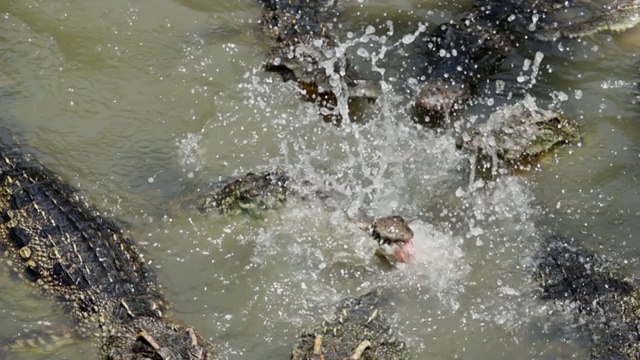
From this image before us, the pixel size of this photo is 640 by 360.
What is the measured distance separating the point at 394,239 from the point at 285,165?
148 centimetres

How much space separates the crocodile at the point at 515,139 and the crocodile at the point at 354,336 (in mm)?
1982

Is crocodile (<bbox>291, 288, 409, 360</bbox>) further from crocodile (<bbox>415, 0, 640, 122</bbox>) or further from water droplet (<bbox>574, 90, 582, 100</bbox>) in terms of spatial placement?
water droplet (<bbox>574, 90, 582, 100</bbox>)

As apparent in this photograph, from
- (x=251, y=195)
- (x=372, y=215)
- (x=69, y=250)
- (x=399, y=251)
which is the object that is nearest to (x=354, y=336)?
(x=399, y=251)

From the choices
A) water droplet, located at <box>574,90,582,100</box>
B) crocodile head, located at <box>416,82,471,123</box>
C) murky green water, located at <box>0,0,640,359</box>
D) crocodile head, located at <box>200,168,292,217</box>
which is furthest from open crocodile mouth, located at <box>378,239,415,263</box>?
water droplet, located at <box>574,90,582,100</box>

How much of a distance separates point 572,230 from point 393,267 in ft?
5.74

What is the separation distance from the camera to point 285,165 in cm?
778

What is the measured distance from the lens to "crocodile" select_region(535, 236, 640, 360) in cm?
641

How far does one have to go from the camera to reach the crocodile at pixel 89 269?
6410 millimetres

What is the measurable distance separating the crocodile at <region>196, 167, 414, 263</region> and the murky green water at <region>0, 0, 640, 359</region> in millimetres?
127

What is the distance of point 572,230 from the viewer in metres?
7.30

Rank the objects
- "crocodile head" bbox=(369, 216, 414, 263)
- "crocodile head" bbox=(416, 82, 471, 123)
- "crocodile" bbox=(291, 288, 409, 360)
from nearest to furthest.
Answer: "crocodile" bbox=(291, 288, 409, 360), "crocodile head" bbox=(369, 216, 414, 263), "crocodile head" bbox=(416, 82, 471, 123)

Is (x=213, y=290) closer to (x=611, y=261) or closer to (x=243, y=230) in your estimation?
(x=243, y=230)

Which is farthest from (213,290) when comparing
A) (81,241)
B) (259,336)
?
(81,241)

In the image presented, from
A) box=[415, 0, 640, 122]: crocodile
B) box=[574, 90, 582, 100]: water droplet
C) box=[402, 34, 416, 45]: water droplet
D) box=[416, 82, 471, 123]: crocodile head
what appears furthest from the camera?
box=[402, 34, 416, 45]: water droplet
